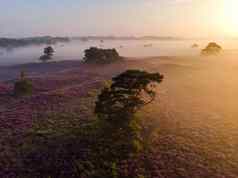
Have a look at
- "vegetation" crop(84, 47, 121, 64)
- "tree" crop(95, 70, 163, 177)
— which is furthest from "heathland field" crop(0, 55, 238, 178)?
"vegetation" crop(84, 47, 121, 64)

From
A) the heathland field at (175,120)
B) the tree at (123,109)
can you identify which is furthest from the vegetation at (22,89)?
the tree at (123,109)

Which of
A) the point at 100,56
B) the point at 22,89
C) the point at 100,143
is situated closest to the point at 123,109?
the point at 100,143

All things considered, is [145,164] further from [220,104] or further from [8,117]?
[220,104]

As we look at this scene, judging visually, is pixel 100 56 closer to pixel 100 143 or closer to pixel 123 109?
pixel 123 109

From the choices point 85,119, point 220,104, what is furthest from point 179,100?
point 85,119

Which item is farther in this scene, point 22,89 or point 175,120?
point 22,89

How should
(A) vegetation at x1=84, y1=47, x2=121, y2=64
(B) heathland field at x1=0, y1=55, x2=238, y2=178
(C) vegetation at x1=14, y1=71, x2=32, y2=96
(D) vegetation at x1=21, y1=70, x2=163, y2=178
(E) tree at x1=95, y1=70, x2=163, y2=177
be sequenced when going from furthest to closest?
(A) vegetation at x1=84, y1=47, x2=121, y2=64, (C) vegetation at x1=14, y1=71, x2=32, y2=96, (E) tree at x1=95, y1=70, x2=163, y2=177, (B) heathland field at x1=0, y1=55, x2=238, y2=178, (D) vegetation at x1=21, y1=70, x2=163, y2=178

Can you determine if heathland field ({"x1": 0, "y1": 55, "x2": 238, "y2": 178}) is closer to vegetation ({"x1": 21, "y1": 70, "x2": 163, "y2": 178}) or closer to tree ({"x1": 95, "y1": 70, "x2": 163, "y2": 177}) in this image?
vegetation ({"x1": 21, "y1": 70, "x2": 163, "y2": 178})

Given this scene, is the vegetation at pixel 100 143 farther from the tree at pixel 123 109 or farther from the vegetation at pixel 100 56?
the vegetation at pixel 100 56

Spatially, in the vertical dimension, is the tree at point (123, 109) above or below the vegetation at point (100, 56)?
below
